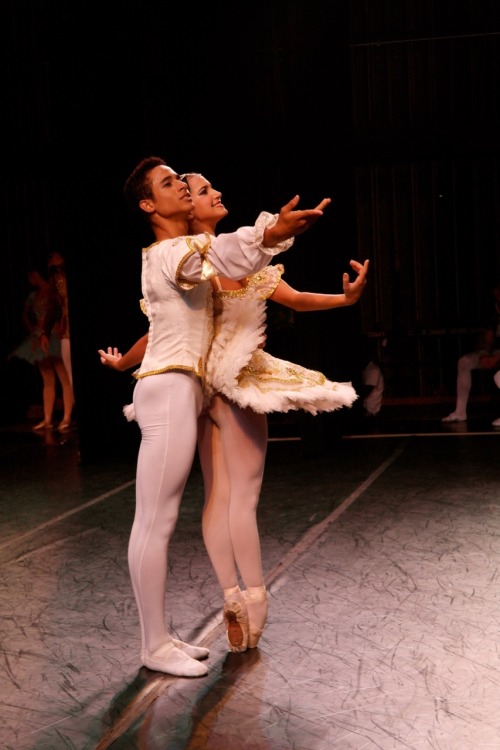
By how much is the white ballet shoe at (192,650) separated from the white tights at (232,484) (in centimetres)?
20

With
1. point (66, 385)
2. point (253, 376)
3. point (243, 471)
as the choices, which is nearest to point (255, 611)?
point (243, 471)

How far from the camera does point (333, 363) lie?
7078 mm

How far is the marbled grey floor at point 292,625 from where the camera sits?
2574 millimetres

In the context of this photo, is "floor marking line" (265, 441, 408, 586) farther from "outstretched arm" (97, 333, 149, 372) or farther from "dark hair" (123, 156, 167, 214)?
"dark hair" (123, 156, 167, 214)

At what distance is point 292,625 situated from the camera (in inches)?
132

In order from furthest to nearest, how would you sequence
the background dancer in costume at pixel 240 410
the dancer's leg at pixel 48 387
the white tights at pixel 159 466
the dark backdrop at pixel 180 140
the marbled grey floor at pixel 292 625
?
the dancer's leg at pixel 48 387
the dark backdrop at pixel 180 140
the background dancer in costume at pixel 240 410
the white tights at pixel 159 466
the marbled grey floor at pixel 292 625

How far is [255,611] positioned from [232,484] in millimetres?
397

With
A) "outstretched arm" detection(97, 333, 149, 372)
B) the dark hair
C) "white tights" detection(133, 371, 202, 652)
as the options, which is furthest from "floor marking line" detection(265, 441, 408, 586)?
the dark hair

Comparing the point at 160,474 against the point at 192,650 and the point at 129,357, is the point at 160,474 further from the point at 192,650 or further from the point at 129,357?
the point at 192,650

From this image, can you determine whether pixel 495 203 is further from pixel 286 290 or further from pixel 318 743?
pixel 318 743

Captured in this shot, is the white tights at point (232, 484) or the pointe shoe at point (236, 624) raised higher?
the white tights at point (232, 484)

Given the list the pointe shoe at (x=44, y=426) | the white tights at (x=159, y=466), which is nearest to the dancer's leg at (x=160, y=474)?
the white tights at (x=159, y=466)

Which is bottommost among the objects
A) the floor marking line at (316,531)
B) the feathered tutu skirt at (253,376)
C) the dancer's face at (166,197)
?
the floor marking line at (316,531)

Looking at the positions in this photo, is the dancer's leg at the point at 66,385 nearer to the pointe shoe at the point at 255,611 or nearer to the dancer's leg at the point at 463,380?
the dancer's leg at the point at 463,380
